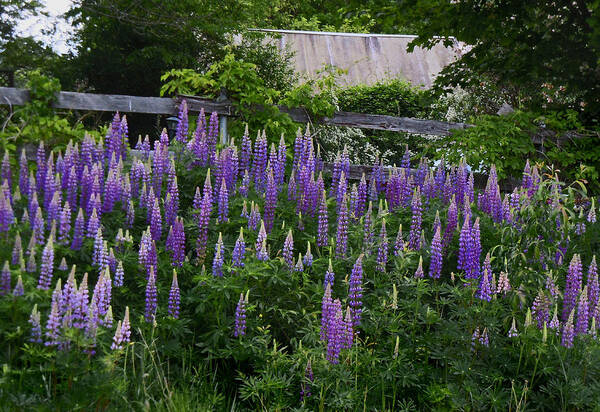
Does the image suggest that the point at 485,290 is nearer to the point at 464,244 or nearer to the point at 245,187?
the point at 464,244

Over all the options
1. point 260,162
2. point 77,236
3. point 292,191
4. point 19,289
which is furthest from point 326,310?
point 260,162

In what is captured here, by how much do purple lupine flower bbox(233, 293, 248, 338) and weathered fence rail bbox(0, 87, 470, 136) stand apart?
6.18m

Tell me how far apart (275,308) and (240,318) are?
0.27 m

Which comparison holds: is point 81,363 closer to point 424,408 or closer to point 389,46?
point 424,408

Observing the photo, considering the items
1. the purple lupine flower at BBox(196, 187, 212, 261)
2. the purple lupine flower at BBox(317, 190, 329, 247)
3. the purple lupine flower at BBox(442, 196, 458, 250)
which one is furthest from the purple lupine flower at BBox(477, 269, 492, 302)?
the purple lupine flower at BBox(196, 187, 212, 261)

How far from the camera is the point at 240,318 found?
13.0 ft

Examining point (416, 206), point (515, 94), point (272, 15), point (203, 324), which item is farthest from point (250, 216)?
point (272, 15)

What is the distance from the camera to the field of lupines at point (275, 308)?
3.53 m

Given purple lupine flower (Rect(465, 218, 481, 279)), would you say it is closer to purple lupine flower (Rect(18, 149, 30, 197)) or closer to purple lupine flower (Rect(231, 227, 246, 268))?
purple lupine flower (Rect(231, 227, 246, 268))

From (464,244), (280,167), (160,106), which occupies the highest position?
(160,106)

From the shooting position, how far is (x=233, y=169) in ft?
19.1

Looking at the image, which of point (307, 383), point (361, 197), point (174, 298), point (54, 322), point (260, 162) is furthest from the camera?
point (260, 162)

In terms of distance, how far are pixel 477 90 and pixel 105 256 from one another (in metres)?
12.3

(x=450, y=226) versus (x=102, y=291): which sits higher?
(x=450, y=226)
